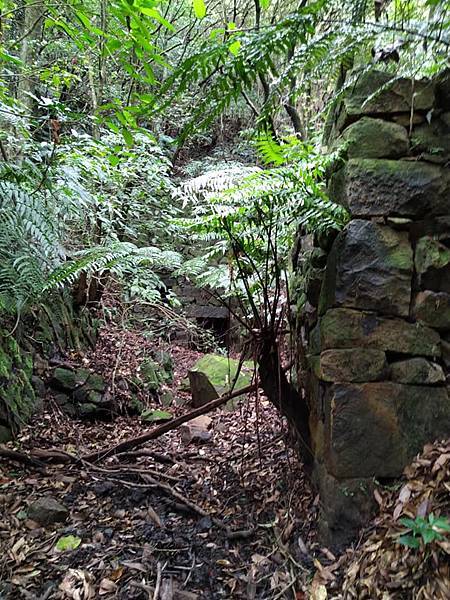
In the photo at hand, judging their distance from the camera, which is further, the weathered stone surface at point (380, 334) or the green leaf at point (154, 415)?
the green leaf at point (154, 415)

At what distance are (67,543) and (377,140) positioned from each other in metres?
2.51

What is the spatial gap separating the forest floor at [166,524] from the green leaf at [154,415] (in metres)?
0.62

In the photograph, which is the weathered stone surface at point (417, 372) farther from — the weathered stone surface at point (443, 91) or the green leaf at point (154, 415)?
the green leaf at point (154, 415)

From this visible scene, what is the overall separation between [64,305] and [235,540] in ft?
9.84

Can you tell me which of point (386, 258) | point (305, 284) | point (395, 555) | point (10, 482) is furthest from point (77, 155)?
point (395, 555)

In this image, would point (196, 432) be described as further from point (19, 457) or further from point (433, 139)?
point (433, 139)

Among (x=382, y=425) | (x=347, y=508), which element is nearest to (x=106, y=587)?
(x=347, y=508)

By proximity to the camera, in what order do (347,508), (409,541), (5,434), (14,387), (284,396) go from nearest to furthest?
(409,541) < (347,508) < (284,396) < (5,434) < (14,387)

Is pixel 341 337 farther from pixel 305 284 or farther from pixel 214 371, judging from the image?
pixel 214 371

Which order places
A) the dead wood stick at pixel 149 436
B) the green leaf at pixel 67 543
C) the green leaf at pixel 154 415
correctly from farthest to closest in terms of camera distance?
the green leaf at pixel 154 415, the dead wood stick at pixel 149 436, the green leaf at pixel 67 543

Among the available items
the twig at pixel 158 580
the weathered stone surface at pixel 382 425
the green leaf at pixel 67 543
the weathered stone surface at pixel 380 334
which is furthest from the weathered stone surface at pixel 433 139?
the green leaf at pixel 67 543

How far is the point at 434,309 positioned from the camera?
194 cm

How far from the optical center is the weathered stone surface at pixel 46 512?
7.65ft

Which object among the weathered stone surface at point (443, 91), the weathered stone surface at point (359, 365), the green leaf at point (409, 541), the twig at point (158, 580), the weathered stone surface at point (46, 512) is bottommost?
the twig at point (158, 580)
